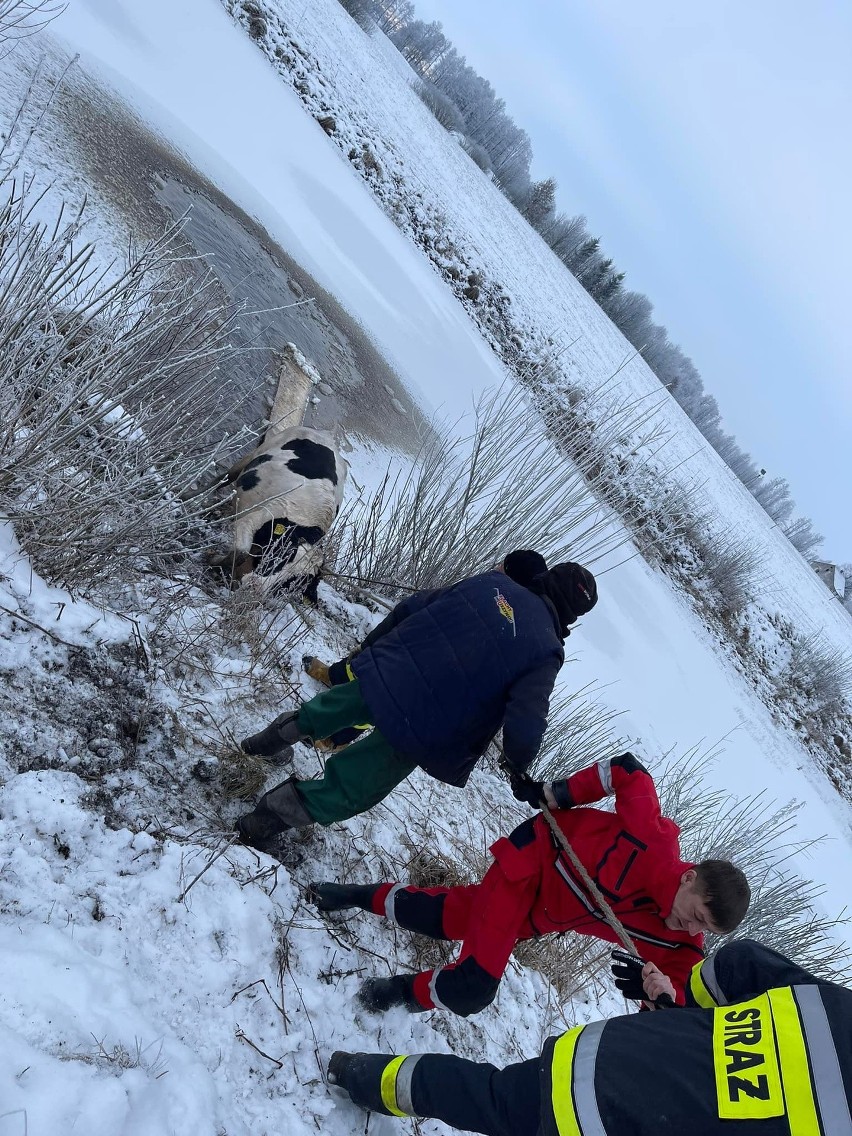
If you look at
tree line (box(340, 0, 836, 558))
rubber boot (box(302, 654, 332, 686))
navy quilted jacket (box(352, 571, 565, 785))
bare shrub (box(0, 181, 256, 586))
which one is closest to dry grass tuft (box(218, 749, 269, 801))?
navy quilted jacket (box(352, 571, 565, 785))

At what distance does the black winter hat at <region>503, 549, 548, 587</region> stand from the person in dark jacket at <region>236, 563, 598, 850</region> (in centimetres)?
15

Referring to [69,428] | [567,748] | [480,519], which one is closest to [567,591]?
[69,428]

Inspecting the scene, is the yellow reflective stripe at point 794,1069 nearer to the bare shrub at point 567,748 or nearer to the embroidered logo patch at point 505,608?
the embroidered logo patch at point 505,608

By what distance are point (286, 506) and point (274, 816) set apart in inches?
73.3

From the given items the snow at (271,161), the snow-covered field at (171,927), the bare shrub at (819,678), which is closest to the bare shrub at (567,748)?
the snow-covered field at (171,927)

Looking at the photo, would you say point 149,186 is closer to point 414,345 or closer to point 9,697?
point 414,345

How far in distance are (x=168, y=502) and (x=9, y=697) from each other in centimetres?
93

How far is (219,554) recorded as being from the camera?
367cm

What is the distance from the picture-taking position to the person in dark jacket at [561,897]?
83.7 inches

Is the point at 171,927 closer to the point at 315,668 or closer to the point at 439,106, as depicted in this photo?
the point at 315,668

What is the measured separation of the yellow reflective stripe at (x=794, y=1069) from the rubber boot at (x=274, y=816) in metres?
1.44

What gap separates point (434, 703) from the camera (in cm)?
221

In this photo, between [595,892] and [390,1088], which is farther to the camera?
[595,892]

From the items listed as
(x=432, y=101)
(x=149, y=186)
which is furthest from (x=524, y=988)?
(x=432, y=101)
